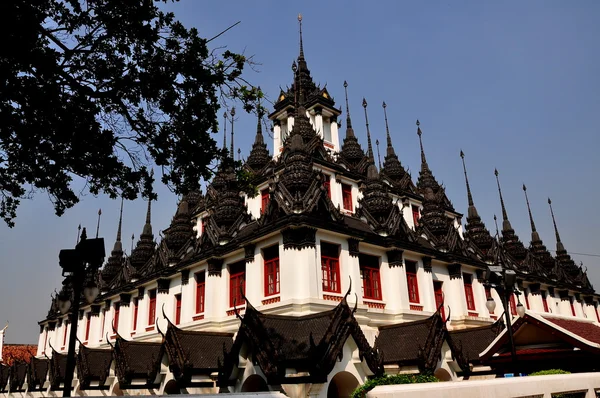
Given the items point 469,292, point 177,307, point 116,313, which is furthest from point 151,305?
point 469,292

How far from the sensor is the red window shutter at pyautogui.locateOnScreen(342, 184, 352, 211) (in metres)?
26.4

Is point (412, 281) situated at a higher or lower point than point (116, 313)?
lower

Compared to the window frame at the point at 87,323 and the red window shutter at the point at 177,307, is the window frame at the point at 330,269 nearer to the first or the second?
the red window shutter at the point at 177,307

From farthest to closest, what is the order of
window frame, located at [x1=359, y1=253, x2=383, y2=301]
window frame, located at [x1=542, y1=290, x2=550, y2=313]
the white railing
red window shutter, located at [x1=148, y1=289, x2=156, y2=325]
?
1. window frame, located at [x1=542, y1=290, x2=550, y2=313]
2. red window shutter, located at [x1=148, y1=289, x2=156, y2=325]
3. window frame, located at [x1=359, y1=253, x2=383, y2=301]
4. the white railing

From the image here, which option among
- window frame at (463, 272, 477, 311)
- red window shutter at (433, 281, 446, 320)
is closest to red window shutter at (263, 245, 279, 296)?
red window shutter at (433, 281, 446, 320)

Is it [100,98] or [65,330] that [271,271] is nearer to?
[100,98]

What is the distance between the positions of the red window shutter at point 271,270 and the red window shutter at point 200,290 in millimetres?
5274

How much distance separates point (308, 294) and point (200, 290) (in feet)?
27.8

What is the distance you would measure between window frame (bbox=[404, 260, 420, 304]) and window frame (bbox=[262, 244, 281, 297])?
7.21m

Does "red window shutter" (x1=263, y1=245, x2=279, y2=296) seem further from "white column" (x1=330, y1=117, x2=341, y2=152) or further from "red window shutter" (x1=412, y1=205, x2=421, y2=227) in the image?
"red window shutter" (x1=412, y1=205, x2=421, y2=227)

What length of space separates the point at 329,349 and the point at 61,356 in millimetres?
23500

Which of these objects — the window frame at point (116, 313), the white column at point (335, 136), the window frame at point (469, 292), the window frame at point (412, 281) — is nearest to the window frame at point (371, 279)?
the window frame at point (412, 281)

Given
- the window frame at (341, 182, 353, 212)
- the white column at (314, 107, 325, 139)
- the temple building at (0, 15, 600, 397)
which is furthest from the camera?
the white column at (314, 107, 325, 139)

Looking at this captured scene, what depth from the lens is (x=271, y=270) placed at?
64.6 feet
